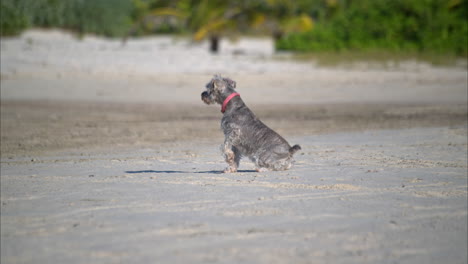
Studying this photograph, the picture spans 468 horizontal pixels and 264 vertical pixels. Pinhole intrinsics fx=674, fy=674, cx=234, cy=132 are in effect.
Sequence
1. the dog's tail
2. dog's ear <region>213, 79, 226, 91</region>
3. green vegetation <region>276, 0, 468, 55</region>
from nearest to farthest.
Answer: the dog's tail → dog's ear <region>213, 79, 226, 91</region> → green vegetation <region>276, 0, 468, 55</region>

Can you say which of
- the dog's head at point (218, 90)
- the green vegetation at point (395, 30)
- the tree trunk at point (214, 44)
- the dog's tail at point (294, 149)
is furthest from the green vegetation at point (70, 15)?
the dog's tail at point (294, 149)

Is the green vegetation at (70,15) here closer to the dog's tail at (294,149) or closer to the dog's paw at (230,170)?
the dog's paw at (230,170)

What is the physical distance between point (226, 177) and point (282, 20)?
26.9 m

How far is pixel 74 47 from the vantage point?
95.6 ft

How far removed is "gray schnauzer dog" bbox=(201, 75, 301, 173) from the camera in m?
8.23

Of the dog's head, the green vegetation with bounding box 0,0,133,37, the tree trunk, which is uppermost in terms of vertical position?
the green vegetation with bounding box 0,0,133,37

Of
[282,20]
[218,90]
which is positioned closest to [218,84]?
[218,90]

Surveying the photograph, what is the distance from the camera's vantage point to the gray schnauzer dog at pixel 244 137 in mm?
8234

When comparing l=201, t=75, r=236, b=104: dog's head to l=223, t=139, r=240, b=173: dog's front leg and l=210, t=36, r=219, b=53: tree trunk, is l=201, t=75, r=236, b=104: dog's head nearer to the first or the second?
l=223, t=139, r=240, b=173: dog's front leg

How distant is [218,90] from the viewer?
8531 millimetres

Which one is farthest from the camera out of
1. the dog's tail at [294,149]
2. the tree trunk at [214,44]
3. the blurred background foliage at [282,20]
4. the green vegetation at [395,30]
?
the tree trunk at [214,44]

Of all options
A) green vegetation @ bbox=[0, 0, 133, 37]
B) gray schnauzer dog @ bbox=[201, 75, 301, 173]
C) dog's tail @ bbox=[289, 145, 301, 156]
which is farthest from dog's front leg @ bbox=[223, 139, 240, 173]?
green vegetation @ bbox=[0, 0, 133, 37]

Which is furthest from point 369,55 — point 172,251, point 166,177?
point 172,251

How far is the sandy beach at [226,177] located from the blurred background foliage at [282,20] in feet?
26.4
